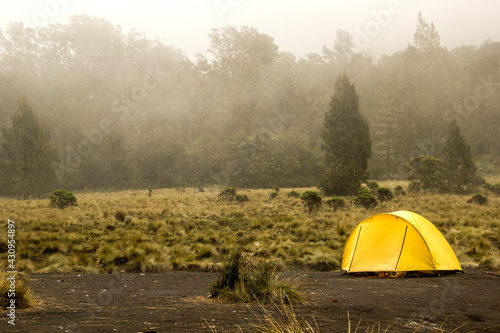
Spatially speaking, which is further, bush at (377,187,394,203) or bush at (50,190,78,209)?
bush at (377,187,394,203)

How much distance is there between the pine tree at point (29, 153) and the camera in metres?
34.6

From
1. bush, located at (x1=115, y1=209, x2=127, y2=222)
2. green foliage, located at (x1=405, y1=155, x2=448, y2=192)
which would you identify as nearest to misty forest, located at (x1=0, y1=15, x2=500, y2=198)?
green foliage, located at (x1=405, y1=155, x2=448, y2=192)

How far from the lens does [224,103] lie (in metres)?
53.6

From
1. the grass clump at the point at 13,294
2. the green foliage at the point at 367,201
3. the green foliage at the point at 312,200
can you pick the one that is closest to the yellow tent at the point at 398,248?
the grass clump at the point at 13,294

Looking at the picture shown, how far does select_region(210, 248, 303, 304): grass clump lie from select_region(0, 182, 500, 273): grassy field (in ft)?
14.6

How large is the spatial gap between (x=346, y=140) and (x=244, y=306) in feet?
81.2

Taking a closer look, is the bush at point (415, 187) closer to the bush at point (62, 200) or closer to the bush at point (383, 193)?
the bush at point (383, 193)

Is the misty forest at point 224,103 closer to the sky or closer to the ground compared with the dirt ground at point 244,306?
closer to the sky

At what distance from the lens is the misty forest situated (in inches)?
1800

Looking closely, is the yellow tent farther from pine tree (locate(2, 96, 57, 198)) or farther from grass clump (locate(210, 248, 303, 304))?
pine tree (locate(2, 96, 57, 198))

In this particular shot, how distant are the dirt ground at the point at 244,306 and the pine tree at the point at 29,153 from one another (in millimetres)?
28054

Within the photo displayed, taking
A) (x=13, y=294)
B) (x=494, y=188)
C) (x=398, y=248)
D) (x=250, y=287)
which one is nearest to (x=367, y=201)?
(x=398, y=248)

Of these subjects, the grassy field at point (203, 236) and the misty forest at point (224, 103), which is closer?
the grassy field at point (203, 236)

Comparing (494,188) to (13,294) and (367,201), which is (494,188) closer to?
(367,201)
